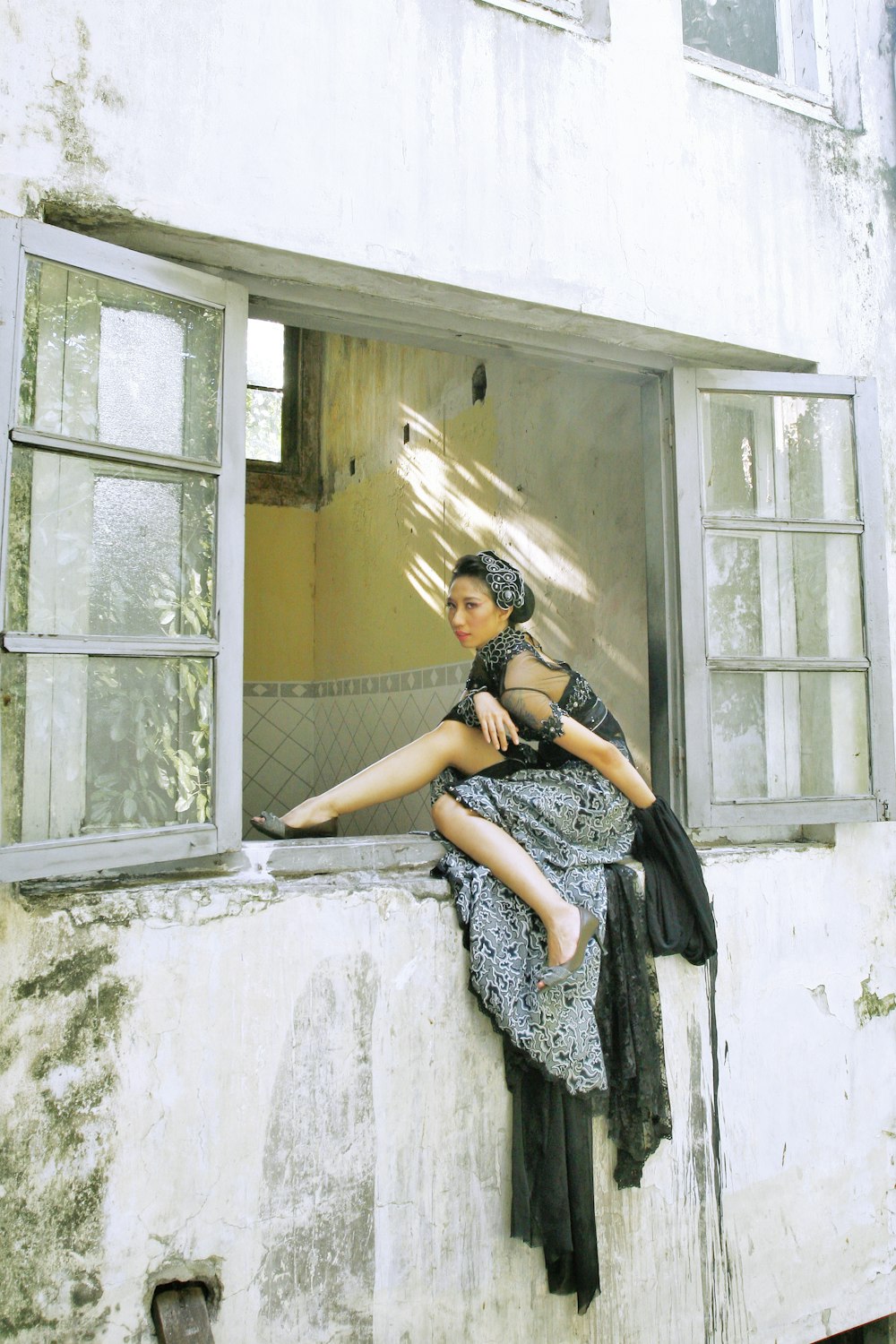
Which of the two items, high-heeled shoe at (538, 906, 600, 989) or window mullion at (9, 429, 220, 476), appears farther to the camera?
high-heeled shoe at (538, 906, 600, 989)

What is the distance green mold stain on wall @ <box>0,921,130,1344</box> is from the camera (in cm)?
209

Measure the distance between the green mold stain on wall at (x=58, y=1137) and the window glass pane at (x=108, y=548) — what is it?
0.72 m

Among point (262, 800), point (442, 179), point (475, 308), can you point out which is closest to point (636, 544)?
point (475, 308)

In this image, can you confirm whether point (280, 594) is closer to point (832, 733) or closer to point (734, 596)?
point (734, 596)

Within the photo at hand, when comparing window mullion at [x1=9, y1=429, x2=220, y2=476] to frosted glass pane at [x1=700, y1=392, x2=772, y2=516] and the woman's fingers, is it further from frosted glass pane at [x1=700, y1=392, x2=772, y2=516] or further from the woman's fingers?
frosted glass pane at [x1=700, y1=392, x2=772, y2=516]

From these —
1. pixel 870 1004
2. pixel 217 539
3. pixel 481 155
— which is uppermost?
pixel 481 155

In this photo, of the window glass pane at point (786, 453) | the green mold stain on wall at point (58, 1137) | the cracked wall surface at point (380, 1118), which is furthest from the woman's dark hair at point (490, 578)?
the green mold stain on wall at point (58, 1137)

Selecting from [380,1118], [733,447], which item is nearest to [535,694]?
[733,447]

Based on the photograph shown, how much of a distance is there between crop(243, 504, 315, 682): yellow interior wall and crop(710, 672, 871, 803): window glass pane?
4.29m

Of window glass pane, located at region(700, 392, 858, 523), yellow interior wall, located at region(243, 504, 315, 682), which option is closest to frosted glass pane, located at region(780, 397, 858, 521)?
window glass pane, located at region(700, 392, 858, 523)

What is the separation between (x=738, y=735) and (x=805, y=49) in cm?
244

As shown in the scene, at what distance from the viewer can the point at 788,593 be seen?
10.6 ft

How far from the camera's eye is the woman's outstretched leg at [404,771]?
111 inches

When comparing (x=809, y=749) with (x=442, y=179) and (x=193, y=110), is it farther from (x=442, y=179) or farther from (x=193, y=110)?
(x=193, y=110)
